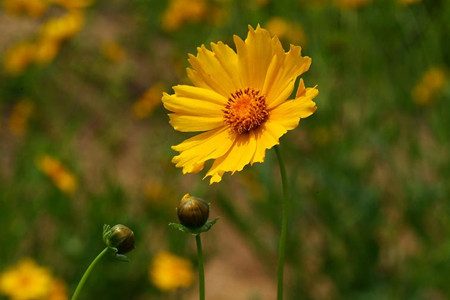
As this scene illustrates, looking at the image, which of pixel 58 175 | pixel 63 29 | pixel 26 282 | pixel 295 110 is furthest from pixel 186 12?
pixel 295 110

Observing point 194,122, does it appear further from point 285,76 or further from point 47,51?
point 47,51

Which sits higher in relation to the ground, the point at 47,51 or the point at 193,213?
the point at 47,51

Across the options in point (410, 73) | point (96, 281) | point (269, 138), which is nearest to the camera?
point (269, 138)

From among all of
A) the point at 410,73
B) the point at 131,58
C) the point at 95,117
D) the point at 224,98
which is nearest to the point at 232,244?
the point at 410,73

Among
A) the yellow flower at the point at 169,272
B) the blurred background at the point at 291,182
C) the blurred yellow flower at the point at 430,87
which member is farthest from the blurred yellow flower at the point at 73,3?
the blurred yellow flower at the point at 430,87

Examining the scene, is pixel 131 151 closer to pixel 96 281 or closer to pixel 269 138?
pixel 96 281
